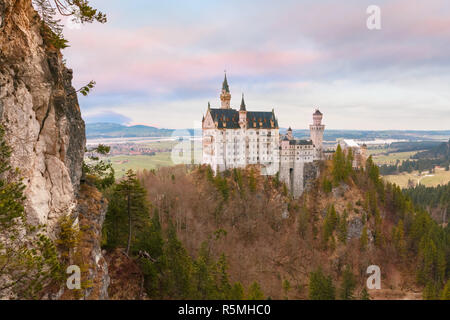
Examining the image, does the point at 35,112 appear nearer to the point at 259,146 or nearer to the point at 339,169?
the point at 259,146

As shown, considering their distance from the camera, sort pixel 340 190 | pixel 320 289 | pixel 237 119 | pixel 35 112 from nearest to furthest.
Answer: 1. pixel 35 112
2. pixel 320 289
3. pixel 340 190
4. pixel 237 119

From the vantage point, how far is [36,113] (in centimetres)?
1817

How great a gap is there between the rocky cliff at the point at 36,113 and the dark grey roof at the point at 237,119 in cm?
6329

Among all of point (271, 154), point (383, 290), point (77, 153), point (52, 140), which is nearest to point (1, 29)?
point (52, 140)

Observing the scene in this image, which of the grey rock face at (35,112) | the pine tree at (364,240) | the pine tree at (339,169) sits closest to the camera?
the grey rock face at (35,112)

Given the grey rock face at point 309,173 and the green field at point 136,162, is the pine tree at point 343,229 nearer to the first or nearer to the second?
the grey rock face at point 309,173

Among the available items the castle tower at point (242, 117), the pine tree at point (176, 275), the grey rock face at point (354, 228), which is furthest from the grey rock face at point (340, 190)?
the pine tree at point (176, 275)

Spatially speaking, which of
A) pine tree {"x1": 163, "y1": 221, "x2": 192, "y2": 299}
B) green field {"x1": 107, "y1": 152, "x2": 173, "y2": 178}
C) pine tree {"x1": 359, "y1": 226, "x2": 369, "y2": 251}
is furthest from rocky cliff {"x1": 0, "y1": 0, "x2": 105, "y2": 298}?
green field {"x1": 107, "y1": 152, "x2": 173, "y2": 178}

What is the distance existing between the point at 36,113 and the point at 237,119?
70.5 m

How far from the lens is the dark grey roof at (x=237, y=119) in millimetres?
84000

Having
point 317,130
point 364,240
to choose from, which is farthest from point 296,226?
point 317,130

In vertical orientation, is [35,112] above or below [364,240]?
above

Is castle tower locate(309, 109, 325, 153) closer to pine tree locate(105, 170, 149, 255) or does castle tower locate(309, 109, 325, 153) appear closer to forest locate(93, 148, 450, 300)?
forest locate(93, 148, 450, 300)

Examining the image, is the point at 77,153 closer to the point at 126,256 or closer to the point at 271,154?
the point at 126,256
